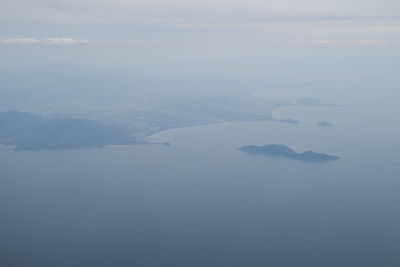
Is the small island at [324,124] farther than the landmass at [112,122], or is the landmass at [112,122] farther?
the small island at [324,124]

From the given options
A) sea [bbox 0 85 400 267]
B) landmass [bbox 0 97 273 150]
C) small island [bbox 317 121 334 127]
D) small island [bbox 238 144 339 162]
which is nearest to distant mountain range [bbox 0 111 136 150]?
landmass [bbox 0 97 273 150]

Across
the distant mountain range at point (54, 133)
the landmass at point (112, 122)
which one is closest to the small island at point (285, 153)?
the landmass at point (112, 122)

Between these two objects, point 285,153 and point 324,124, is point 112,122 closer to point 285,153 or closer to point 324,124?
point 285,153

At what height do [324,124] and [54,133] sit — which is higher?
[324,124]

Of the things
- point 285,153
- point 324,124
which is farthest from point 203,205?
point 324,124

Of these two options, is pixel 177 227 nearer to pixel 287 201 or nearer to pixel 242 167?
pixel 287 201

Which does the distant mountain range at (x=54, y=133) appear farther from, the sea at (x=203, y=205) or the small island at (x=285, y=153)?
the small island at (x=285, y=153)

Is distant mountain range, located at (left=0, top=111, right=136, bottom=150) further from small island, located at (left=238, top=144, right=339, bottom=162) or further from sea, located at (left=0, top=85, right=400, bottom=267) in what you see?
small island, located at (left=238, top=144, right=339, bottom=162)

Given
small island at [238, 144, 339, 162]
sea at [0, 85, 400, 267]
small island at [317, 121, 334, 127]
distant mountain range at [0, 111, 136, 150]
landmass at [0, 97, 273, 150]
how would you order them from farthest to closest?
small island at [317, 121, 334, 127], landmass at [0, 97, 273, 150], distant mountain range at [0, 111, 136, 150], small island at [238, 144, 339, 162], sea at [0, 85, 400, 267]

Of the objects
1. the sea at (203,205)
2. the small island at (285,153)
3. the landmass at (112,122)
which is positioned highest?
the landmass at (112,122)
